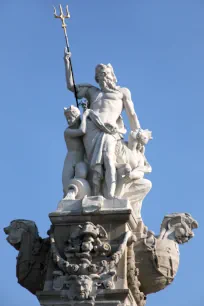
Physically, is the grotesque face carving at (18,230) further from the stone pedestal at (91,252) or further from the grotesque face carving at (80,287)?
the grotesque face carving at (80,287)

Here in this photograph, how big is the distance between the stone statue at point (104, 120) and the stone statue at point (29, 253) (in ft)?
5.58

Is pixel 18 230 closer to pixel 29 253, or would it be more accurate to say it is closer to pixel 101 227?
pixel 29 253

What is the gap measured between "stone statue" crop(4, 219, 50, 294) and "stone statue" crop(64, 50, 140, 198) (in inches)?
67.0

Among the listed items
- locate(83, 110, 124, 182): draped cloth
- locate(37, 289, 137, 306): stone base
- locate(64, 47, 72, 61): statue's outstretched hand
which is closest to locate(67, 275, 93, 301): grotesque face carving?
locate(37, 289, 137, 306): stone base

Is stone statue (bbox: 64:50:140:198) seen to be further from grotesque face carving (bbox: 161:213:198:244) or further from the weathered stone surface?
grotesque face carving (bbox: 161:213:198:244)

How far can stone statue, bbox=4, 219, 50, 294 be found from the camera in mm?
18781

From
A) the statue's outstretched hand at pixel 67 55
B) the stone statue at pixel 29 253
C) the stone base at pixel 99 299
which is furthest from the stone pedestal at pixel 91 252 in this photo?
the statue's outstretched hand at pixel 67 55

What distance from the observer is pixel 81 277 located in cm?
1706

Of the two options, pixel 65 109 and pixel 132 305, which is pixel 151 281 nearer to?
pixel 132 305

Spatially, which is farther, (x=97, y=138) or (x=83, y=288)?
(x=97, y=138)

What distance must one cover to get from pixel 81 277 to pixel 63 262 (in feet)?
1.89

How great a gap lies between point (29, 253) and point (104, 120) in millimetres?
3424

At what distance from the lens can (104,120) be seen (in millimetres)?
19469

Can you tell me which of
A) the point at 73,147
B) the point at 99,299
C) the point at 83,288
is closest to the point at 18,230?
the point at 73,147
